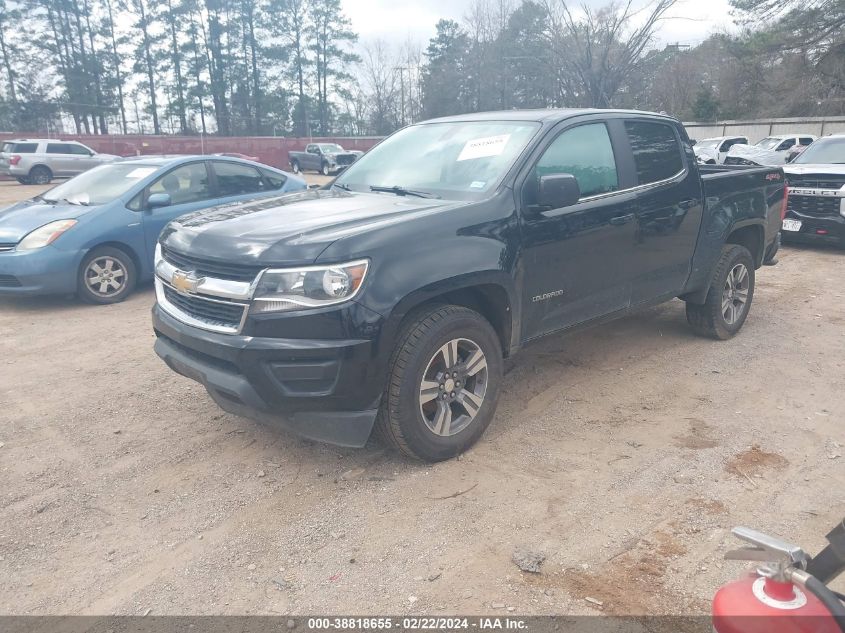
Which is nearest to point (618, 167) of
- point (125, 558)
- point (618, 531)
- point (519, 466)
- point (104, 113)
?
point (519, 466)

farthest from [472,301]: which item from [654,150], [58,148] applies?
[58,148]

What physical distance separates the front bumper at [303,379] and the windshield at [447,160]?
1.26m

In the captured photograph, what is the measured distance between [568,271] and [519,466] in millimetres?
1276

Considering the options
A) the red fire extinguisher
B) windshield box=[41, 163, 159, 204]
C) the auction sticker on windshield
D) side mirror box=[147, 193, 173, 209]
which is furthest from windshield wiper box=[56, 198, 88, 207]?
the red fire extinguisher

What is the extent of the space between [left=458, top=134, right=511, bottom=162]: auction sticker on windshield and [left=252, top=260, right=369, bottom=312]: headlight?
1.41 metres

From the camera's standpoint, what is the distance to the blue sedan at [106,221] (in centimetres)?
666

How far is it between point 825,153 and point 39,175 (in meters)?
25.9

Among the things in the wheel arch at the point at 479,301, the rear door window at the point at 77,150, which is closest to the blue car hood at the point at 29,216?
the wheel arch at the point at 479,301

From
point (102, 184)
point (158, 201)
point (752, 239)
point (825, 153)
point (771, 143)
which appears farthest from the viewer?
point (771, 143)

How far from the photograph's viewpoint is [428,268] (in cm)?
331

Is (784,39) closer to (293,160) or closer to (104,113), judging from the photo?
(293,160)

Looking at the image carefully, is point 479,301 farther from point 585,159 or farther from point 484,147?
point 585,159

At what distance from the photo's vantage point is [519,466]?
355 centimetres

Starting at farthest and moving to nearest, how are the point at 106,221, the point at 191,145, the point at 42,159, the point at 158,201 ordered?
the point at 191,145 → the point at 42,159 → the point at 158,201 → the point at 106,221
